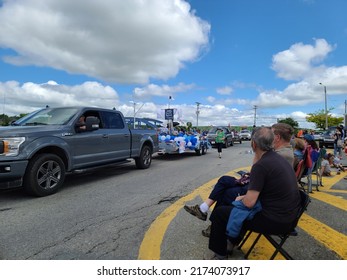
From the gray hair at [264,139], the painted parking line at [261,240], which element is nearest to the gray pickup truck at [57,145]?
the painted parking line at [261,240]

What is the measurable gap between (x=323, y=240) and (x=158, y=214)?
2.45 meters

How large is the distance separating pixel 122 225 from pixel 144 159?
18.5 ft

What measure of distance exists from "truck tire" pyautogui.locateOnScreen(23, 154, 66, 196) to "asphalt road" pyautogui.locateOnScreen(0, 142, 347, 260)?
0.60 feet

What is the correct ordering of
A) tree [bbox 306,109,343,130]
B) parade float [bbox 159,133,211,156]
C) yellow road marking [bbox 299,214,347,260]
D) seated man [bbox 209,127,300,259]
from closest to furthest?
seated man [bbox 209,127,300,259]
yellow road marking [bbox 299,214,347,260]
parade float [bbox 159,133,211,156]
tree [bbox 306,109,343,130]

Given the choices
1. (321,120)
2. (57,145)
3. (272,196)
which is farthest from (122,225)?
(321,120)

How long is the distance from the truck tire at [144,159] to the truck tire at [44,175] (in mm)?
3703

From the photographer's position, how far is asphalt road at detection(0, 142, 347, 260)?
3336 mm

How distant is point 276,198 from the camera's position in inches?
110

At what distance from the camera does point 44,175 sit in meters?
5.77

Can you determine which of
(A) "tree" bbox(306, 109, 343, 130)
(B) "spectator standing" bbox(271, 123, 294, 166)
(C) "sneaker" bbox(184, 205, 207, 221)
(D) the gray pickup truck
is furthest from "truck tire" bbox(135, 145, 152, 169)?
(A) "tree" bbox(306, 109, 343, 130)

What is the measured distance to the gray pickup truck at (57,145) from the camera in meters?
5.30

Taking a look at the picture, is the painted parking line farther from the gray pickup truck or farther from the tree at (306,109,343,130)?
the tree at (306,109,343,130)
